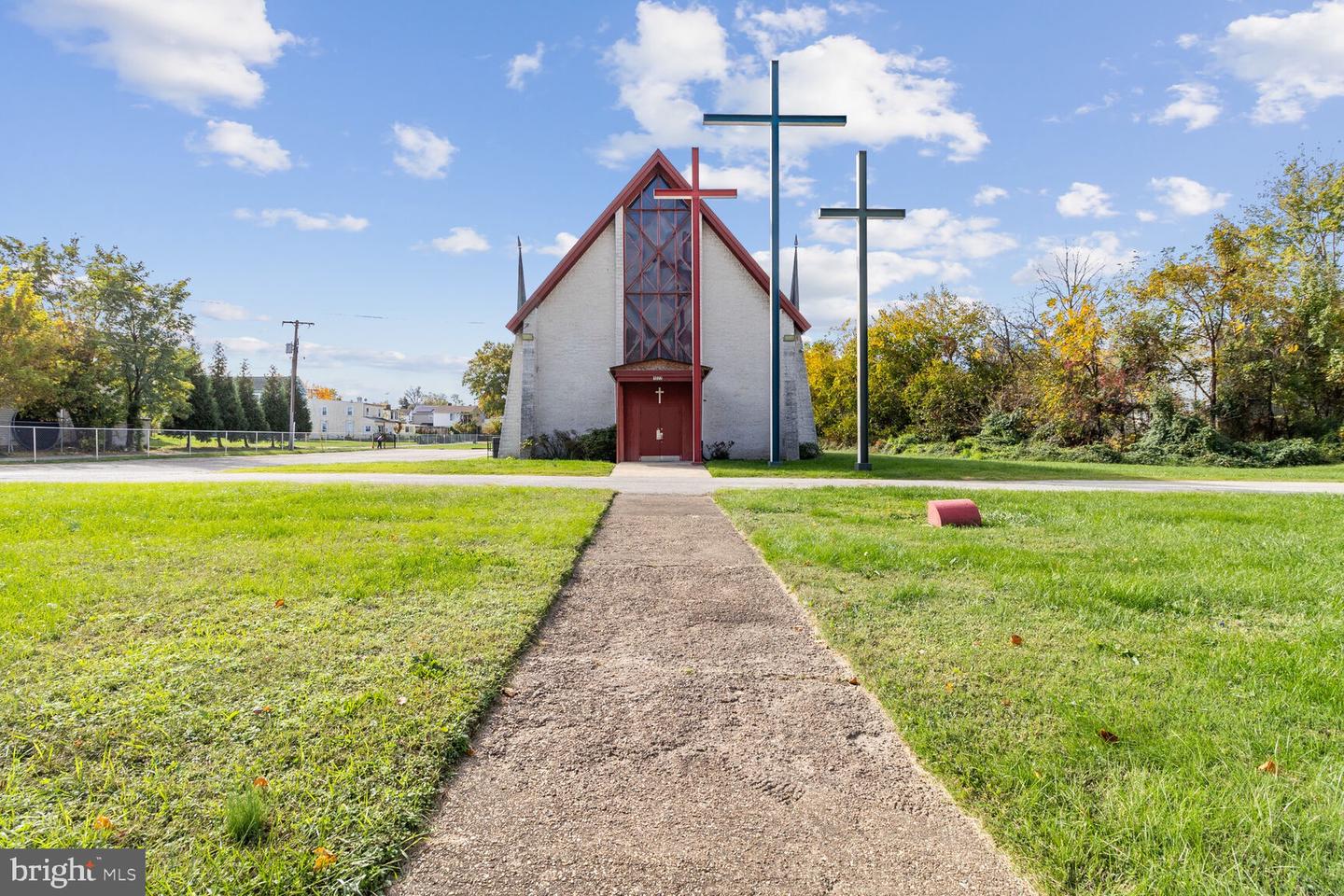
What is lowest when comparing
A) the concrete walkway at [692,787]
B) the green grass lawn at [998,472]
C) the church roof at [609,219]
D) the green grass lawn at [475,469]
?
the concrete walkway at [692,787]

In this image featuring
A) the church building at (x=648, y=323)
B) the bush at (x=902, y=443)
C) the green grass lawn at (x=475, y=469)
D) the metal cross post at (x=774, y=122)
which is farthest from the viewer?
the bush at (x=902, y=443)

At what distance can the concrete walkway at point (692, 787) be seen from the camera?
192 cm

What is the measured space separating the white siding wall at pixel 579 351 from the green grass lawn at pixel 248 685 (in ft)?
54.3

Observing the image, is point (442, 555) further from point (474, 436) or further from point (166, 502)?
point (474, 436)

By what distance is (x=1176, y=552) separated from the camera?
20.6ft

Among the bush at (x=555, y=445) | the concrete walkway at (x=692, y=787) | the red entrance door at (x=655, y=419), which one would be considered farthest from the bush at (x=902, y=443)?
the concrete walkway at (x=692, y=787)

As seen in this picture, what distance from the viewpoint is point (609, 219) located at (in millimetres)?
23453

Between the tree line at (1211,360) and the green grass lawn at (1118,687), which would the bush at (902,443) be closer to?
the tree line at (1211,360)

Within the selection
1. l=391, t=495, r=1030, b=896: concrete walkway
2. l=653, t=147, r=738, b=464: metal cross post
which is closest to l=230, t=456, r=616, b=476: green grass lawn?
l=653, t=147, r=738, b=464: metal cross post

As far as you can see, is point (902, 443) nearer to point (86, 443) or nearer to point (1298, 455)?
point (1298, 455)

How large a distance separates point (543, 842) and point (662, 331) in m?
22.1

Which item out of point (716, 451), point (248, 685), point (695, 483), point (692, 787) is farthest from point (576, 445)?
point (692, 787)

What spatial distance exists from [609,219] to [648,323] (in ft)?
13.0

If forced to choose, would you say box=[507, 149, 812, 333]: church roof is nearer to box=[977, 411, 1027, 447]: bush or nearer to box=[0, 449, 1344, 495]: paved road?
box=[0, 449, 1344, 495]: paved road
